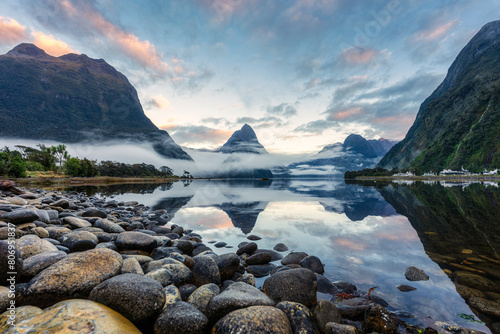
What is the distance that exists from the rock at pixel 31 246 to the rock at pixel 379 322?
8613mm

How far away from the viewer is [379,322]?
5074 millimetres

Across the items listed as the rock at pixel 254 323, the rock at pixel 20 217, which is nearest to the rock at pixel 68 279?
the rock at pixel 254 323

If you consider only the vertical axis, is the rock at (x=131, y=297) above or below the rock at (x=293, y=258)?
above

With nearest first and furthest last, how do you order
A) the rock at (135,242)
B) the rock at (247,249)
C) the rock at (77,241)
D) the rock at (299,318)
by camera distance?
the rock at (299,318) → the rock at (77,241) → the rock at (135,242) → the rock at (247,249)

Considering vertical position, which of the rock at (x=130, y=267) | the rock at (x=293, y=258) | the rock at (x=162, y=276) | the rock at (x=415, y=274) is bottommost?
the rock at (x=293, y=258)

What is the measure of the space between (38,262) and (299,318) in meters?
6.29

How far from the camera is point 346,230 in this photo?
15.7 meters

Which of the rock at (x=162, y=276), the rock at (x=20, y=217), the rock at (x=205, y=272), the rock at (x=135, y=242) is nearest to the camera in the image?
the rock at (x=162, y=276)

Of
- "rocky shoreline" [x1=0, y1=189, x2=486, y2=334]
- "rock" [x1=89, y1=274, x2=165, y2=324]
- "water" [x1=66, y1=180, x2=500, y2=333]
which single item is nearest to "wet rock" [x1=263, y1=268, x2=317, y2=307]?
"rocky shoreline" [x1=0, y1=189, x2=486, y2=334]

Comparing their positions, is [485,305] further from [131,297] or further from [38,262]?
[38,262]

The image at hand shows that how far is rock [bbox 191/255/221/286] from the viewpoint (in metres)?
7.35

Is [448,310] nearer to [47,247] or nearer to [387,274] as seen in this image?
[387,274]

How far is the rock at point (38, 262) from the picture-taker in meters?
4.99

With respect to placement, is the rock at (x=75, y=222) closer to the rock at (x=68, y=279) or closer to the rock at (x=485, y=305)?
the rock at (x=68, y=279)
